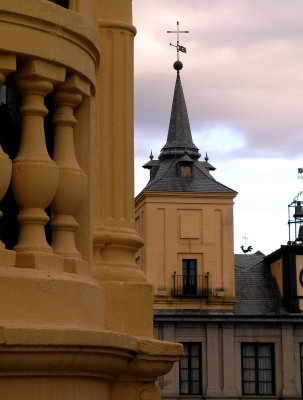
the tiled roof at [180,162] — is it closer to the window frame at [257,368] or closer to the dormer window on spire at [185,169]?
the dormer window on spire at [185,169]

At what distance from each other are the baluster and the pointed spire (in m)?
56.1

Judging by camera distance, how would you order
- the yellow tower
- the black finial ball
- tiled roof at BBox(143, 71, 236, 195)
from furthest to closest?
the black finial ball < tiled roof at BBox(143, 71, 236, 195) < the yellow tower

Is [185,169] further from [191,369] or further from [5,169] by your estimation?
[5,169]

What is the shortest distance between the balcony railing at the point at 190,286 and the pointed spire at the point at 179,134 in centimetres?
690

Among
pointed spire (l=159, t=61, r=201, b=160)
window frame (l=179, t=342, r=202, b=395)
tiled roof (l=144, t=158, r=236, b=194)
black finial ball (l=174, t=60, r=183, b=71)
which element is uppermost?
Result: black finial ball (l=174, t=60, r=183, b=71)

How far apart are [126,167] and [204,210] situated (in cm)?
5282

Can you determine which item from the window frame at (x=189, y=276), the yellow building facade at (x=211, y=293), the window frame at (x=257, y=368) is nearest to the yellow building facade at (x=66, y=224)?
the yellow building facade at (x=211, y=293)

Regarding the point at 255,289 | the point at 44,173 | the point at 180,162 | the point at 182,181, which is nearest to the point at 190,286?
the point at 255,289

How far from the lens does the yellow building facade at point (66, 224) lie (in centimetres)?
652

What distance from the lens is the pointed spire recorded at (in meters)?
63.6

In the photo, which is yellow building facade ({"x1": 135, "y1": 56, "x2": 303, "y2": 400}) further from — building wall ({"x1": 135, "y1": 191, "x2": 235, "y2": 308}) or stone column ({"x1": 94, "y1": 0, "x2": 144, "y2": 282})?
stone column ({"x1": 94, "y1": 0, "x2": 144, "y2": 282})

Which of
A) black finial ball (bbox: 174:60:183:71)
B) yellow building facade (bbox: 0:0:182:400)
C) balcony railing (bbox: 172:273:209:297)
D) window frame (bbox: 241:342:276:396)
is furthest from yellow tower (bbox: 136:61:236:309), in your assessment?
yellow building facade (bbox: 0:0:182:400)

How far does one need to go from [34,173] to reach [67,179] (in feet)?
0.85

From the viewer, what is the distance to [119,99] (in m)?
8.02
